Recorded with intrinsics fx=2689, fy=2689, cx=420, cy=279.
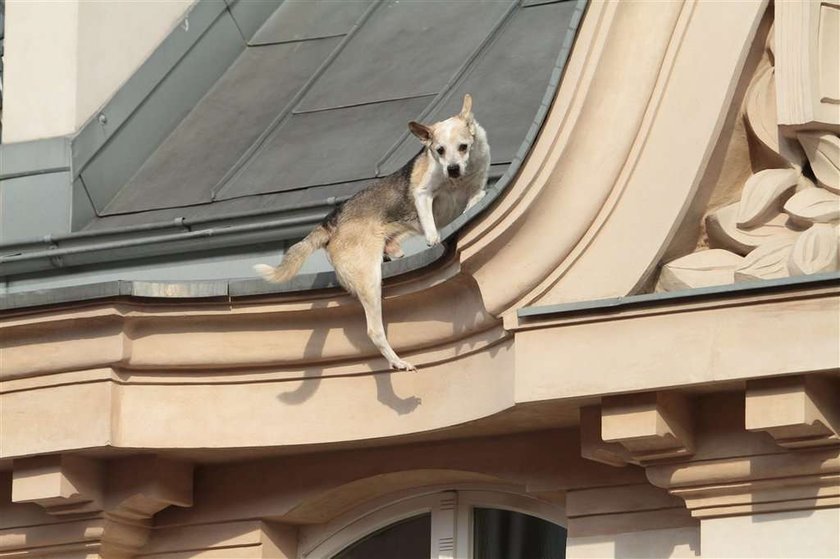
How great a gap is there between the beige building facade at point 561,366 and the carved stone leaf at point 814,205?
15 mm

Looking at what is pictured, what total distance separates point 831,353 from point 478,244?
1716mm

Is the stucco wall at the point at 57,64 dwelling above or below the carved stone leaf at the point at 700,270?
above

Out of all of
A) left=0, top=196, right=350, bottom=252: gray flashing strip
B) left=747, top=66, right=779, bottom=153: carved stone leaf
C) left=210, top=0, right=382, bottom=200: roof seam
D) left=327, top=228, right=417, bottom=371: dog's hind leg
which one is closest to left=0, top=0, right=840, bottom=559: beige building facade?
left=747, top=66, right=779, bottom=153: carved stone leaf

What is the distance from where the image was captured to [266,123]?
1465 centimetres

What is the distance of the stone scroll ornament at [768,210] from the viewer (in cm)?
1121

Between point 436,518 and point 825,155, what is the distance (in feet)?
8.77

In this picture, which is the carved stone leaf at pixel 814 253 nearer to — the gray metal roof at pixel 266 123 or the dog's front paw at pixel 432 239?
the dog's front paw at pixel 432 239

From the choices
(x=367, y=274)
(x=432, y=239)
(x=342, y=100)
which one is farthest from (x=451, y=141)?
(x=342, y=100)

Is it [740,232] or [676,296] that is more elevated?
[740,232]

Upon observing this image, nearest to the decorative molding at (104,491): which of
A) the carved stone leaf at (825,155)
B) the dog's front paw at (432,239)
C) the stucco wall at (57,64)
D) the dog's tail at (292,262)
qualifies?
the dog's tail at (292,262)

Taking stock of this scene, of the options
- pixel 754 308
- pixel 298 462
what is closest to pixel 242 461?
pixel 298 462

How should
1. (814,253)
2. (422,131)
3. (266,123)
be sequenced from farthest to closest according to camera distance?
(266,123) < (422,131) < (814,253)

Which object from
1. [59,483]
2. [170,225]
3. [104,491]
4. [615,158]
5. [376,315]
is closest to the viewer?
[615,158]

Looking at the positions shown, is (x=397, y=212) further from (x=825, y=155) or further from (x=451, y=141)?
(x=825, y=155)
